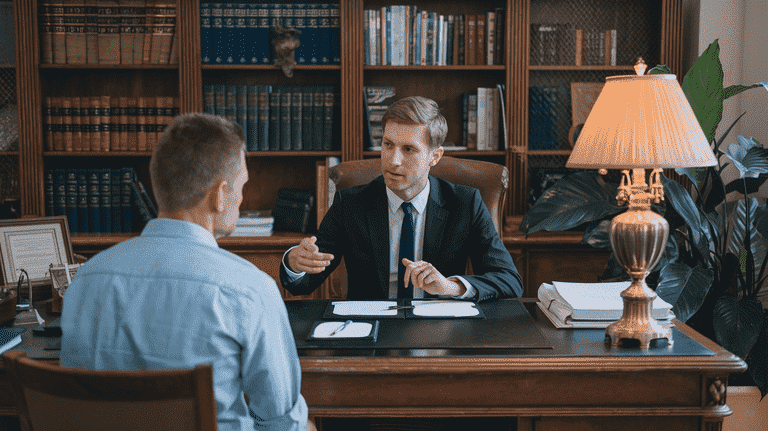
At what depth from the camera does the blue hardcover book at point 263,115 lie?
3.15 m

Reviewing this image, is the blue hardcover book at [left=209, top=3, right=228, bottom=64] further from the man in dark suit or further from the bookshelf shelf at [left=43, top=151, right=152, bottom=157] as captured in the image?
the man in dark suit

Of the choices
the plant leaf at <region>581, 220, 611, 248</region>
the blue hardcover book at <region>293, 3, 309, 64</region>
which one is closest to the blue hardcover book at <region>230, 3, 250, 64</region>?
the blue hardcover book at <region>293, 3, 309, 64</region>

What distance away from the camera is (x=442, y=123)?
2033 millimetres

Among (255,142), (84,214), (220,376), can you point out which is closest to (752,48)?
(255,142)

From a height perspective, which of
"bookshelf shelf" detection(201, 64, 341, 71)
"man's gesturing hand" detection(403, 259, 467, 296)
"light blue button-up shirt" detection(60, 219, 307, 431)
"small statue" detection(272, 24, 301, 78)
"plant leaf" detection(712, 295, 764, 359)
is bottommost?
"plant leaf" detection(712, 295, 764, 359)

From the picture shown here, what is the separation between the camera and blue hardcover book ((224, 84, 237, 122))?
3.13 m

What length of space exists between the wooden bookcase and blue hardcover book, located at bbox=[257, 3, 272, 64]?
6cm

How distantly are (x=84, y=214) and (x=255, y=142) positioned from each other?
2.97ft

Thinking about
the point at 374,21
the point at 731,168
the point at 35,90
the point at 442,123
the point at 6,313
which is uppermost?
the point at 374,21

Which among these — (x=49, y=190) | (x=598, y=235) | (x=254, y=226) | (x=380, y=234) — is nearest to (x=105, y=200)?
(x=49, y=190)

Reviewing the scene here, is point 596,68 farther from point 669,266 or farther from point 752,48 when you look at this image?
point 669,266

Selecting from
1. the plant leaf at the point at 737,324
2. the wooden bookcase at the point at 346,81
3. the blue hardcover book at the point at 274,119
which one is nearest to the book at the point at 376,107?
the wooden bookcase at the point at 346,81

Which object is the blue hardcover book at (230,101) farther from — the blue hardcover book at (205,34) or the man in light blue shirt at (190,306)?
the man in light blue shirt at (190,306)

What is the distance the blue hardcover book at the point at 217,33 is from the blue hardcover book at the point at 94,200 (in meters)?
0.81
